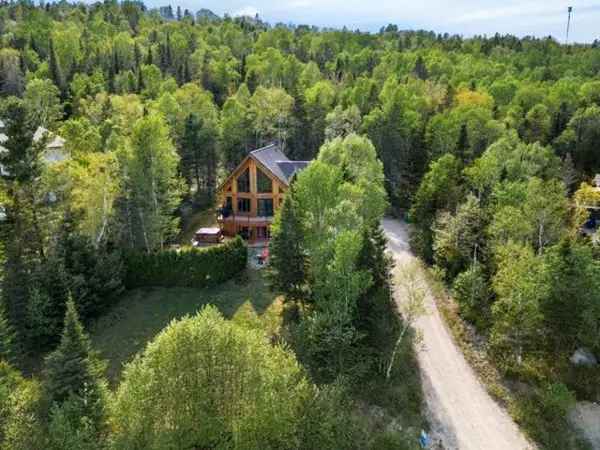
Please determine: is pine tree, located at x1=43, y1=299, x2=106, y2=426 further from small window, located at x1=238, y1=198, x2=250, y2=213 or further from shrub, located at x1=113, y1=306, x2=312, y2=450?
small window, located at x1=238, y1=198, x2=250, y2=213

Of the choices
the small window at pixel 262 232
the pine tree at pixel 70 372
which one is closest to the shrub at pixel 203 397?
the pine tree at pixel 70 372

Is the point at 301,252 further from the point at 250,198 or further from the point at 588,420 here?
the point at 588,420

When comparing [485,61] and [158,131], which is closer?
[158,131]

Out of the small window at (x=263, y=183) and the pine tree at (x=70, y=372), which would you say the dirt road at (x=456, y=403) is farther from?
the small window at (x=263, y=183)

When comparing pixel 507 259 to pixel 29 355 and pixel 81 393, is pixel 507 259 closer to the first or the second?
pixel 81 393

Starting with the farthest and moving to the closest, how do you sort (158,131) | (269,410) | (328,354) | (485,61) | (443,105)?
(485,61), (443,105), (158,131), (328,354), (269,410)

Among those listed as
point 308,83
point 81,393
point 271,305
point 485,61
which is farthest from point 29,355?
point 485,61

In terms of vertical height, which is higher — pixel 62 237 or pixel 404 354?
pixel 62 237
